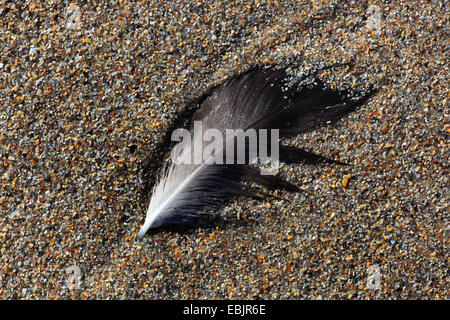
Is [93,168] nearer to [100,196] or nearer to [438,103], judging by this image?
Result: [100,196]

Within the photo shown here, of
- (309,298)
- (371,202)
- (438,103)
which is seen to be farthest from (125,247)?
(438,103)

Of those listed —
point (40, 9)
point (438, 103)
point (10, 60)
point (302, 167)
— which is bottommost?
point (302, 167)

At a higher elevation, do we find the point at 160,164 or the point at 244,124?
the point at 244,124

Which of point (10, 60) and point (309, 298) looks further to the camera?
point (10, 60)

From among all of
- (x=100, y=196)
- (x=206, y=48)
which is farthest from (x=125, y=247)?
(x=206, y=48)

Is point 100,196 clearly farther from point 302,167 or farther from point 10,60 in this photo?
point 302,167

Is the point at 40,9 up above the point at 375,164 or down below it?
above
